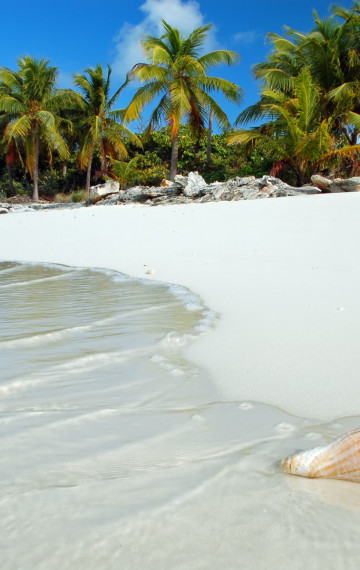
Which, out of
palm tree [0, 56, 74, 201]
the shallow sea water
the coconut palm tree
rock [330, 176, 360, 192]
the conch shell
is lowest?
the shallow sea water

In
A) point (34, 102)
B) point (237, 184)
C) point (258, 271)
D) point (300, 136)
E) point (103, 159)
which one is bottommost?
point (258, 271)

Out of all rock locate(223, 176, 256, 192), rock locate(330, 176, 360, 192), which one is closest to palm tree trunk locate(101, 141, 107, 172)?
rock locate(223, 176, 256, 192)

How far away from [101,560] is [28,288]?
3.21m

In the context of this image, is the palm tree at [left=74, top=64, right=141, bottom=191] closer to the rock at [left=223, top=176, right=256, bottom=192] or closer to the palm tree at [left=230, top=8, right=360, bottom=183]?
the palm tree at [left=230, top=8, right=360, bottom=183]

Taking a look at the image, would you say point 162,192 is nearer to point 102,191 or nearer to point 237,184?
point 237,184

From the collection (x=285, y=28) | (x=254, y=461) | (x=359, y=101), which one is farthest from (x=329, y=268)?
(x=285, y=28)

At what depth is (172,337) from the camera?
2.24 m

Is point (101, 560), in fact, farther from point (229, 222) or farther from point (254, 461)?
point (229, 222)

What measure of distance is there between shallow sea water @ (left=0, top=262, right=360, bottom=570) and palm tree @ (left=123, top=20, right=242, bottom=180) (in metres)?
15.3

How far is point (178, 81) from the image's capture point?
16094mm

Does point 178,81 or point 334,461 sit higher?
point 178,81

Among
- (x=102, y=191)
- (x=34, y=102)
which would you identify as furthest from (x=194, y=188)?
(x=34, y=102)

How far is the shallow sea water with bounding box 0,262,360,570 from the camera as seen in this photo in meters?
0.84

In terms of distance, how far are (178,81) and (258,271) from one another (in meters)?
14.2
